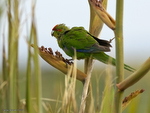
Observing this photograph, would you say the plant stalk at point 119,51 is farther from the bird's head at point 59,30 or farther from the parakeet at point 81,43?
the bird's head at point 59,30

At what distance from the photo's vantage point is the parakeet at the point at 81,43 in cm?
189

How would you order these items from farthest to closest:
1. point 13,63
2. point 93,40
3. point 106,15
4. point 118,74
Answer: point 93,40, point 106,15, point 118,74, point 13,63

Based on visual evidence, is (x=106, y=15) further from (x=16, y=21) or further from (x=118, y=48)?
(x=16, y=21)

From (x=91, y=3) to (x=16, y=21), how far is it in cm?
76

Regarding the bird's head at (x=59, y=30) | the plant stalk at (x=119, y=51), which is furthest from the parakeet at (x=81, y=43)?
the plant stalk at (x=119, y=51)

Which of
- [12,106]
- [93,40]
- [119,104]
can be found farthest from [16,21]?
[93,40]

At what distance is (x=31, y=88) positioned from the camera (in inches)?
25.4

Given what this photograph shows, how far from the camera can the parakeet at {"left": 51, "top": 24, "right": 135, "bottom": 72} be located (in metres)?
1.89

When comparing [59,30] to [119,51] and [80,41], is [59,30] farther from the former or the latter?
[119,51]

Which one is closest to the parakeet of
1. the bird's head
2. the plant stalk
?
the bird's head

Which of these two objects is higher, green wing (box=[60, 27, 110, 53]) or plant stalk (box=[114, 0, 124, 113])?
plant stalk (box=[114, 0, 124, 113])

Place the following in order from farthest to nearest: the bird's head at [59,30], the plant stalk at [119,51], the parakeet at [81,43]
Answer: the bird's head at [59,30] → the parakeet at [81,43] → the plant stalk at [119,51]

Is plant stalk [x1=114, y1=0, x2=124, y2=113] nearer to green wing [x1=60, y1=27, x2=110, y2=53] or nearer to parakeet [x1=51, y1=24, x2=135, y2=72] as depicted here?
parakeet [x1=51, y1=24, x2=135, y2=72]

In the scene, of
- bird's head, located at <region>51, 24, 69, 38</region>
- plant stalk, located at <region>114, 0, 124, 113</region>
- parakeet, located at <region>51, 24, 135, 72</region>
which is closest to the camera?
plant stalk, located at <region>114, 0, 124, 113</region>
